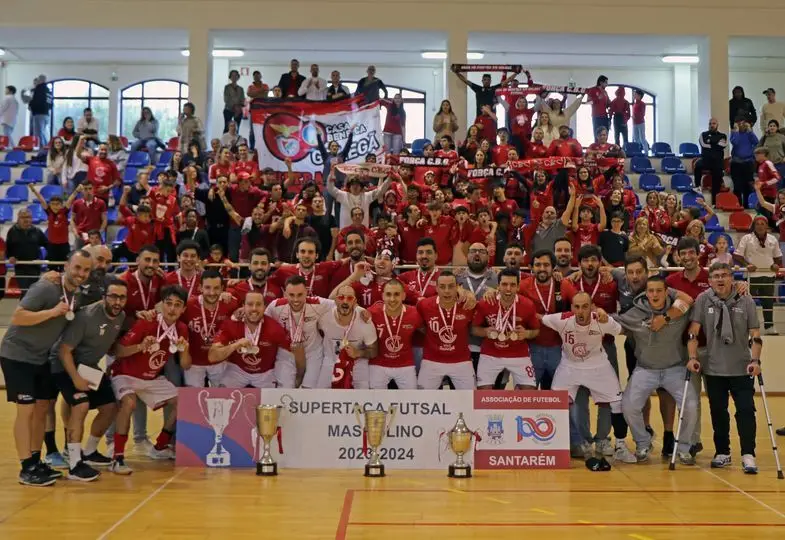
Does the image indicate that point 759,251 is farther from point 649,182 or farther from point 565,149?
point 649,182

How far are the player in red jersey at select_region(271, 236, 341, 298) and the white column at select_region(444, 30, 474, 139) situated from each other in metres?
12.4

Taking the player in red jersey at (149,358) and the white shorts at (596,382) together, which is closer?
the player in red jersey at (149,358)

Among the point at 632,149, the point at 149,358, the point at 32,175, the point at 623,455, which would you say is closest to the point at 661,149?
the point at 632,149

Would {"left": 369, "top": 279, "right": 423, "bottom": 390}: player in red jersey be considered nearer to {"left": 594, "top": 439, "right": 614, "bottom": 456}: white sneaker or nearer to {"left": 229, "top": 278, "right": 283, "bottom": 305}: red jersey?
{"left": 229, "top": 278, "right": 283, "bottom": 305}: red jersey

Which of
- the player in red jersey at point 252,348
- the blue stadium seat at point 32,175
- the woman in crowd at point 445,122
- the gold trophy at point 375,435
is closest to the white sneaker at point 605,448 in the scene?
the gold trophy at point 375,435

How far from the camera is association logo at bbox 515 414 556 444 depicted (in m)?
9.58

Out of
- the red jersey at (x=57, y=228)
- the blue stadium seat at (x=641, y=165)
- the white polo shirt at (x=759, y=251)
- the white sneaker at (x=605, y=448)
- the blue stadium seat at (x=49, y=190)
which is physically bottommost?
the white sneaker at (x=605, y=448)

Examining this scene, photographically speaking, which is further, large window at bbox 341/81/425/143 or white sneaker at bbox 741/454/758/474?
large window at bbox 341/81/425/143

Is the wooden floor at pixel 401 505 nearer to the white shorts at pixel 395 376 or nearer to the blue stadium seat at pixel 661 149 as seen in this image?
the white shorts at pixel 395 376

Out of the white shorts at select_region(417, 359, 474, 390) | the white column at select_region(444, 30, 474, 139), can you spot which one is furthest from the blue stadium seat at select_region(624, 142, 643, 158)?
the white shorts at select_region(417, 359, 474, 390)

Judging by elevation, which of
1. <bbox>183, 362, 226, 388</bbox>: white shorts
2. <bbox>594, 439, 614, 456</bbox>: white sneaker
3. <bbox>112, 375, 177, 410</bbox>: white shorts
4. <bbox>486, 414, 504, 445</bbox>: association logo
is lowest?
<bbox>594, 439, 614, 456</bbox>: white sneaker

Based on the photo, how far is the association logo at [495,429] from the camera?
955 centimetres

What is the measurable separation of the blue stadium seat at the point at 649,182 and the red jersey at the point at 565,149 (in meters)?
4.84

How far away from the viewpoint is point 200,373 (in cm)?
1014
